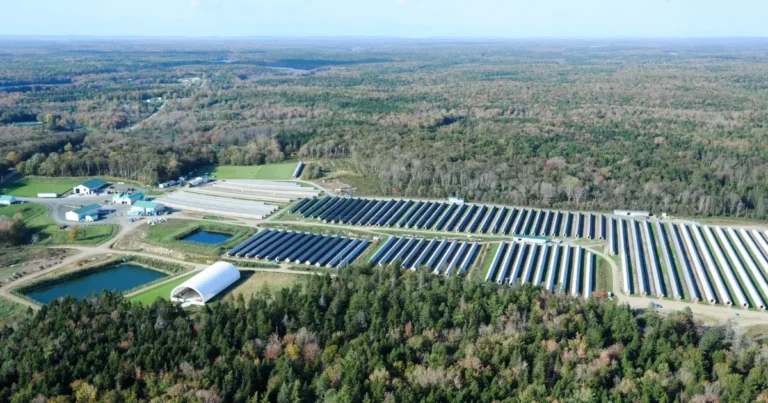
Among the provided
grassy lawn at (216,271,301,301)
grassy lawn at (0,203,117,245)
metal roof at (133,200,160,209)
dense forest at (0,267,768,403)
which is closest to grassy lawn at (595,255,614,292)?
dense forest at (0,267,768,403)

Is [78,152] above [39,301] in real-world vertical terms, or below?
above

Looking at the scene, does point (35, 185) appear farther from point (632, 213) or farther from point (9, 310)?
point (632, 213)

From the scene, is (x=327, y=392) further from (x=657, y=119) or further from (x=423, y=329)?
(x=657, y=119)

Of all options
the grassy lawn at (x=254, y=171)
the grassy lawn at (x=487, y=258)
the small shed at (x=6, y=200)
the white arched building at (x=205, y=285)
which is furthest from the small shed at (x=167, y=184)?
the grassy lawn at (x=487, y=258)

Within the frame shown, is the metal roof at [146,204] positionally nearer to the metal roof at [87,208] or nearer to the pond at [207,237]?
the metal roof at [87,208]

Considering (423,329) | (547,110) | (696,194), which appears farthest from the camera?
(547,110)

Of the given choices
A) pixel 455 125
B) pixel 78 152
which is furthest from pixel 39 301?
pixel 455 125

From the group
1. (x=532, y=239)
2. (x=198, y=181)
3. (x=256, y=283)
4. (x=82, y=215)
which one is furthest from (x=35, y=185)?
(x=532, y=239)
